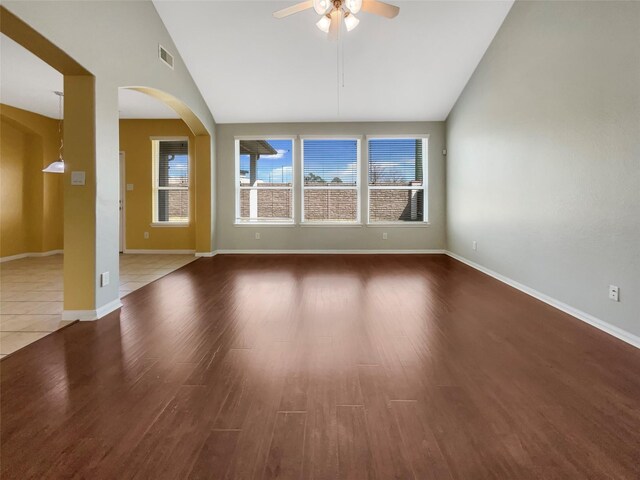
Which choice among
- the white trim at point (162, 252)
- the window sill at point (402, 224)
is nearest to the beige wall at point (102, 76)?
the white trim at point (162, 252)

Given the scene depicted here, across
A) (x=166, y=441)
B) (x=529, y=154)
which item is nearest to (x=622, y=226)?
(x=529, y=154)

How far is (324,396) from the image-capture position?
172cm

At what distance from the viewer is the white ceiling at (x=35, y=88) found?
4.05m

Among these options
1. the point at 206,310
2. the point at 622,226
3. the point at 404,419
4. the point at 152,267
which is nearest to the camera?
the point at 404,419

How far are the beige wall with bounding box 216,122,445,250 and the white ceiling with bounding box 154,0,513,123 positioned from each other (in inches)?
10.4

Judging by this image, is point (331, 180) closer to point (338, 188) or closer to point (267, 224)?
point (338, 188)

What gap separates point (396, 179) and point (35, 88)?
20.9 ft

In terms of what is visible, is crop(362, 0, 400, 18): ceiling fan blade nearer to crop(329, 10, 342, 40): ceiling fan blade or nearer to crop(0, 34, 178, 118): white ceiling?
crop(329, 10, 342, 40): ceiling fan blade

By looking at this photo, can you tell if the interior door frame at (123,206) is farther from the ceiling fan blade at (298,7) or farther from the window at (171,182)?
the ceiling fan blade at (298,7)

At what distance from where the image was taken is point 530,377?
1.91 meters

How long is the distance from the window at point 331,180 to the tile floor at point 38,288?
273 cm

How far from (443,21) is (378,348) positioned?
4466mm

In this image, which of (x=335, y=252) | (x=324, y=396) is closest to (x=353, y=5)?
(x=324, y=396)

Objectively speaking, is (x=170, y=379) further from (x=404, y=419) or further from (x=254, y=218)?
(x=254, y=218)
